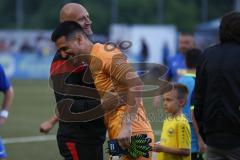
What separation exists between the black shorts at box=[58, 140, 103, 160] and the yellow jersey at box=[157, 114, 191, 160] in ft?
3.31

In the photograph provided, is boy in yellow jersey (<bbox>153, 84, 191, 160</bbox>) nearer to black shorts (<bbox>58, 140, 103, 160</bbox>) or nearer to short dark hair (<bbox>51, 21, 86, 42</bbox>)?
black shorts (<bbox>58, 140, 103, 160</bbox>)

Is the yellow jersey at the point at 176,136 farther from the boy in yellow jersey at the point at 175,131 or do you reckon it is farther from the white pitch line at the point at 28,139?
the white pitch line at the point at 28,139

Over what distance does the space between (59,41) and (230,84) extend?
1664 mm

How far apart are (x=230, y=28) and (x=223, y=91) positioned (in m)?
0.51

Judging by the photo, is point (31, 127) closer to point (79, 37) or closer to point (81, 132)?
point (81, 132)

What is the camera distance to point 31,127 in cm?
1603

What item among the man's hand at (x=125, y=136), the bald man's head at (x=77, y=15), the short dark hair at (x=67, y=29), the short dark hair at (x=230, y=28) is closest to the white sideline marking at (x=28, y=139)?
the bald man's head at (x=77, y=15)

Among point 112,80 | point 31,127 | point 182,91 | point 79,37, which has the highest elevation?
point 79,37

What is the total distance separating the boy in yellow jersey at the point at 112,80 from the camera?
5660 mm

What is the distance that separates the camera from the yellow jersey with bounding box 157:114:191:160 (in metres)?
7.01

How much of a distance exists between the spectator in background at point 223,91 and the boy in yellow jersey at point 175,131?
1428 millimetres

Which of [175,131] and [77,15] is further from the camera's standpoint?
[175,131]

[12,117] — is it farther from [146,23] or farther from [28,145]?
[146,23]

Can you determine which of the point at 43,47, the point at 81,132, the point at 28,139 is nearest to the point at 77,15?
the point at 81,132
